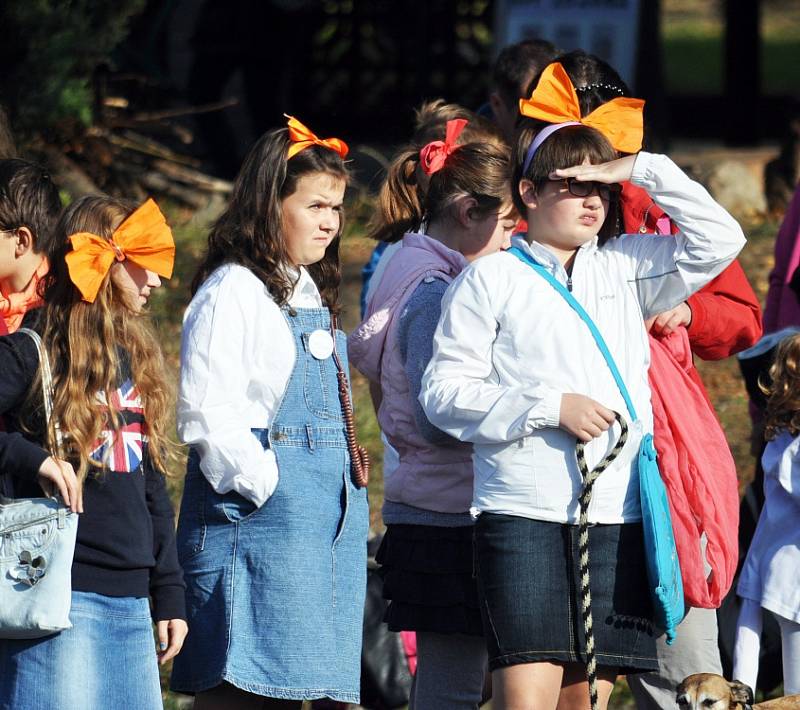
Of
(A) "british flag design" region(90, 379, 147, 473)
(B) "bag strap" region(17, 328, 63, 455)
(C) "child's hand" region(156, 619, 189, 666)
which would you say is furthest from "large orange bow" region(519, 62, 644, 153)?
(C) "child's hand" region(156, 619, 189, 666)

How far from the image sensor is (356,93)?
1321 centimetres

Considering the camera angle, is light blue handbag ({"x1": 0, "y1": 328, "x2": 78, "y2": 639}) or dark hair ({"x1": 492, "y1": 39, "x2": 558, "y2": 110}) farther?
dark hair ({"x1": 492, "y1": 39, "x2": 558, "y2": 110})

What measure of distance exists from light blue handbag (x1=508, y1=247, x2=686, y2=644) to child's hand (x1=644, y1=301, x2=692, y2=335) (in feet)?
1.21

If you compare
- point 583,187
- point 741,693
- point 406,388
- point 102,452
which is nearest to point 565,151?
point 583,187

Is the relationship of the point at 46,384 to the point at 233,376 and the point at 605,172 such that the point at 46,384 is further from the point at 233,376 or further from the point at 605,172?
the point at 605,172

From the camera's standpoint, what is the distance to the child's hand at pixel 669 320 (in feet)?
11.9

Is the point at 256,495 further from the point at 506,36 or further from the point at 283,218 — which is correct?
the point at 506,36

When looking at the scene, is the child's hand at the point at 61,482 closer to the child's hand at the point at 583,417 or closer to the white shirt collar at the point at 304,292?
the white shirt collar at the point at 304,292

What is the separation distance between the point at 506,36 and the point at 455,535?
24.3 feet

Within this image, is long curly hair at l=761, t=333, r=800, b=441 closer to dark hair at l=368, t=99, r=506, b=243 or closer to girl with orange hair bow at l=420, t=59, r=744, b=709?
girl with orange hair bow at l=420, t=59, r=744, b=709

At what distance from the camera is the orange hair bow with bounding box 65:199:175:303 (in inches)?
127

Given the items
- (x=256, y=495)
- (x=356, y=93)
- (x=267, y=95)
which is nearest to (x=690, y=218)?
(x=256, y=495)

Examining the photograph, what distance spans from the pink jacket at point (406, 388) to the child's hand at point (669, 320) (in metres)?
0.56

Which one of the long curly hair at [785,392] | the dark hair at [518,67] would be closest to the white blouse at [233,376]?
the long curly hair at [785,392]
